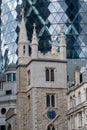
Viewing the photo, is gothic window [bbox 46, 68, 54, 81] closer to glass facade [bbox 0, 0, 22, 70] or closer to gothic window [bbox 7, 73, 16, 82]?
gothic window [bbox 7, 73, 16, 82]

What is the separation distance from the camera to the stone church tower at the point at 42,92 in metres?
69.4

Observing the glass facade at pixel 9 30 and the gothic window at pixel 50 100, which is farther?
the glass facade at pixel 9 30

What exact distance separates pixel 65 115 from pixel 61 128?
187 centimetres

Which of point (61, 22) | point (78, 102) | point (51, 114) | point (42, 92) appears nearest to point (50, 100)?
point (42, 92)

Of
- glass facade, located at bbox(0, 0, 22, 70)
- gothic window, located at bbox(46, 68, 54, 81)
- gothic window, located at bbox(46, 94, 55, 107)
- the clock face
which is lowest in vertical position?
the clock face

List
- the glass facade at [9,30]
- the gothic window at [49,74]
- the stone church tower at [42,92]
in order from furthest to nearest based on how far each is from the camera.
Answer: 1. the glass facade at [9,30]
2. the gothic window at [49,74]
3. the stone church tower at [42,92]

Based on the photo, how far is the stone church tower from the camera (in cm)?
6944

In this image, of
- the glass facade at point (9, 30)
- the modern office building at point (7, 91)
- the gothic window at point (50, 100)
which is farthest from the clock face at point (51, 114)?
the glass facade at point (9, 30)

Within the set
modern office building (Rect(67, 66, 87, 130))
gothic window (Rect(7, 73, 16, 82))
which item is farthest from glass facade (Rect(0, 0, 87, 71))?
modern office building (Rect(67, 66, 87, 130))

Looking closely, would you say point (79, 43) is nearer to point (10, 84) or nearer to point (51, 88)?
point (10, 84)

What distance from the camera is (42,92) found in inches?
2763

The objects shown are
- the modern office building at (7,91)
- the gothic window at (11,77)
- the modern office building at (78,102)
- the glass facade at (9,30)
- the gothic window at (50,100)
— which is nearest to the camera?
the modern office building at (78,102)

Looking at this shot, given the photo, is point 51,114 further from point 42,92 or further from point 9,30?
point 9,30

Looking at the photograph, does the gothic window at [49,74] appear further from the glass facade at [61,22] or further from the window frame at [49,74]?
the glass facade at [61,22]
